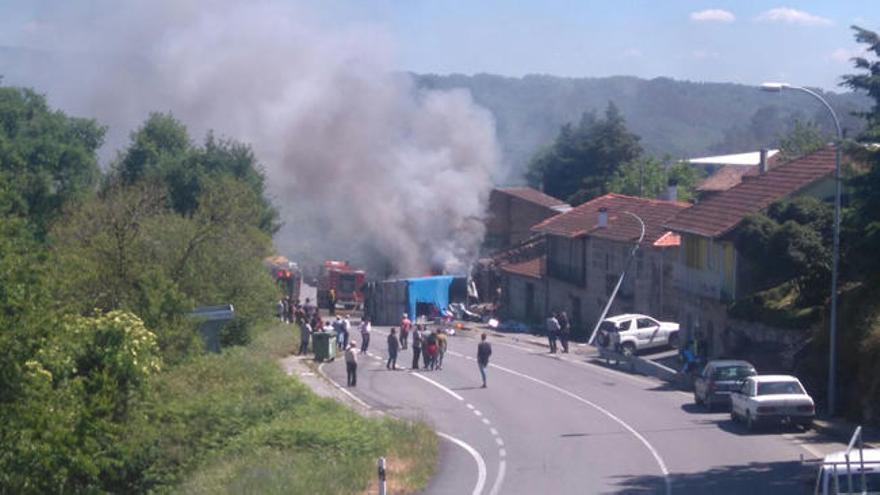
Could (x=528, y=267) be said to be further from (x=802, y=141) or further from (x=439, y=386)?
(x=802, y=141)

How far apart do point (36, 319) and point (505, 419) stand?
487 inches

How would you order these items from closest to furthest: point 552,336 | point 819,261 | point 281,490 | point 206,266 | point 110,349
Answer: point 281,490 → point 110,349 → point 819,261 → point 206,266 → point 552,336

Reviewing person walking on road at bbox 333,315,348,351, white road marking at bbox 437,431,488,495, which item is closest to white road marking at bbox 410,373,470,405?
person walking on road at bbox 333,315,348,351

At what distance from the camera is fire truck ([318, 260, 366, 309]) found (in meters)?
62.8

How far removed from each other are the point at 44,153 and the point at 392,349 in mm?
25276

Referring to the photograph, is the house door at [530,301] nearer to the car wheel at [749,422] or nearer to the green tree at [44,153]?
the green tree at [44,153]

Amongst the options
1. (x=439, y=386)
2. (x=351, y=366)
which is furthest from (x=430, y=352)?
(x=351, y=366)

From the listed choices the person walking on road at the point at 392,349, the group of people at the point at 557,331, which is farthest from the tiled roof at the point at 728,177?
the person walking on road at the point at 392,349

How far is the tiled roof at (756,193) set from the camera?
125 ft

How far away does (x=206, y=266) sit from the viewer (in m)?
36.9

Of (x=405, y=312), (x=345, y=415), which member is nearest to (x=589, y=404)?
(x=345, y=415)

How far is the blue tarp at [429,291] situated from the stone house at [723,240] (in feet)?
50.1

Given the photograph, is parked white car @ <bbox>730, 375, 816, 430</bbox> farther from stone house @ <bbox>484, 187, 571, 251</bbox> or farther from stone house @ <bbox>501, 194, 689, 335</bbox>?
stone house @ <bbox>484, 187, 571, 251</bbox>

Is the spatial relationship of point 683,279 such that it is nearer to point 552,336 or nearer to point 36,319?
point 552,336
